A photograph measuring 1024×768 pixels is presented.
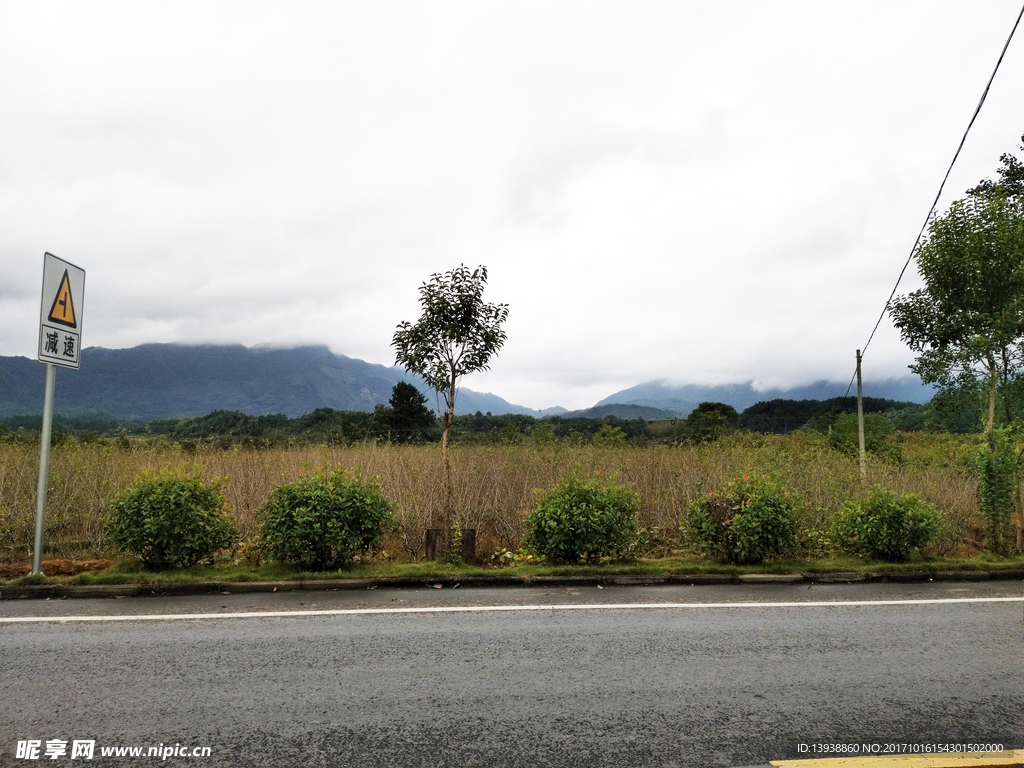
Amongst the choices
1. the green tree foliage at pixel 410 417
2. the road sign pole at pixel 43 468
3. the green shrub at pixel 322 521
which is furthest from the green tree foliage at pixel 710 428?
the road sign pole at pixel 43 468

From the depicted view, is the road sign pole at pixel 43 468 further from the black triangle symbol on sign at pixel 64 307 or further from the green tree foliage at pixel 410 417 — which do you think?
the green tree foliage at pixel 410 417

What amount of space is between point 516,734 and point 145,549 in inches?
260

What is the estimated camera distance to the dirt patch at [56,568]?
782 cm

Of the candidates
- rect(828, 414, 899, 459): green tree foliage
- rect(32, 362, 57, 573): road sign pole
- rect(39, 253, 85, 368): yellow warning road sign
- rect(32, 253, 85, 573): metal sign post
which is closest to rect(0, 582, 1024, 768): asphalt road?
rect(32, 362, 57, 573): road sign pole

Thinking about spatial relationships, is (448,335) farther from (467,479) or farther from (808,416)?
(808,416)

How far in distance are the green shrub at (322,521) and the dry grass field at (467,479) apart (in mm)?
810

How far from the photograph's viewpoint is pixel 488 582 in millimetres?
7605

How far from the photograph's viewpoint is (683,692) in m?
4.00

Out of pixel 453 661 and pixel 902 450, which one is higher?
pixel 902 450

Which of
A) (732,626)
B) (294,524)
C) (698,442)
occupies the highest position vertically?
(698,442)

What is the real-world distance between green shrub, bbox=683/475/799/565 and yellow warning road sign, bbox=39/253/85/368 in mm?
8707

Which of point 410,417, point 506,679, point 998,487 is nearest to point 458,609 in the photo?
point 506,679

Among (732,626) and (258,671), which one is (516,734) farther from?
(732,626)

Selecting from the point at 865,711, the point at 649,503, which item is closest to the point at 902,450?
the point at 649,503
